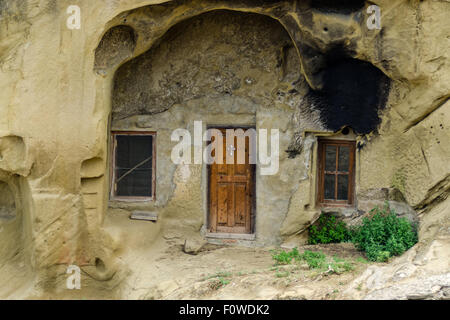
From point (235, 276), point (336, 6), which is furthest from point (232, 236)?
point (336, 6)

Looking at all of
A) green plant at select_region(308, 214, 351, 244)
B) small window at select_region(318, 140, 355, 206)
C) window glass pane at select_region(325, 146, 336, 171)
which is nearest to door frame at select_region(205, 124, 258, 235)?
green plant at select_region(308, 214, 351, 244)

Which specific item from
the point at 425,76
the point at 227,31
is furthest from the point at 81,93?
the point at 425,76

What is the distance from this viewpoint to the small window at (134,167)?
27.0 ft

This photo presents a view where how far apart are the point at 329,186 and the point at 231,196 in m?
1.58

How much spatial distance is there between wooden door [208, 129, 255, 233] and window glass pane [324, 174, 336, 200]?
1172 mm

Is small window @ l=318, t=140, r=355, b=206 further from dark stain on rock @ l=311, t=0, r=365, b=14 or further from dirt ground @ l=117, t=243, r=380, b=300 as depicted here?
dark stain on rock @ l=311, t=0, r=365, b=14

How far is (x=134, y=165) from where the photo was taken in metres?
Answer: 8.27

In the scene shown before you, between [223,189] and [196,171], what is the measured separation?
21.0 inches

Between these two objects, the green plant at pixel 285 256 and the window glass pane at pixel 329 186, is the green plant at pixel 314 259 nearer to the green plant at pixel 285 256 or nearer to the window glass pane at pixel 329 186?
the green plant at pixel 285 256

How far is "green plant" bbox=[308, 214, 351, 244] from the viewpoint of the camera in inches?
311

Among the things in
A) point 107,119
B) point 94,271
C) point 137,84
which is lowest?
point 94,271

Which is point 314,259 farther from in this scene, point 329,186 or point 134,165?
point 134,165

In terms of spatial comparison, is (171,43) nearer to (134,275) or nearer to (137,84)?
(137,84)

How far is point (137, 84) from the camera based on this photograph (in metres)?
8.05
